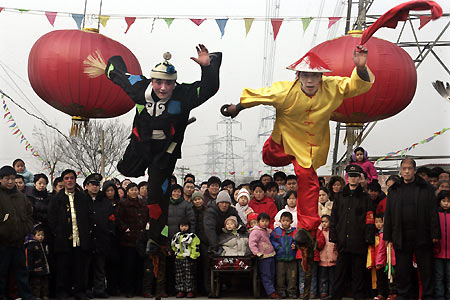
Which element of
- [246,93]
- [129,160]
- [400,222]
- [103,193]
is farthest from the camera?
[103,193]

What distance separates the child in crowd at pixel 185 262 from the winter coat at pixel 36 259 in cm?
163

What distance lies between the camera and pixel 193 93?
21.6 feet

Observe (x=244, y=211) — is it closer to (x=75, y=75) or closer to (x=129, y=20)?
(x=75, y=75)

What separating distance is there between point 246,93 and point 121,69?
143 centimetres

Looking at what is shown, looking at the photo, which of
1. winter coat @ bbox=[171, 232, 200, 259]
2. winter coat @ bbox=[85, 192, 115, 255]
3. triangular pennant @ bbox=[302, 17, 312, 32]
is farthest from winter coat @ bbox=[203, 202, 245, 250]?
triangular pennant @ bbox=[302, 17, 312, 32]

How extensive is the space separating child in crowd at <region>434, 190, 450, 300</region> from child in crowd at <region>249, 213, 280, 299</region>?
203cm

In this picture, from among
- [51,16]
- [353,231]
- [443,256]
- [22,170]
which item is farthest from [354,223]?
[51,16]

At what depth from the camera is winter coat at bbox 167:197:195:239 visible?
8.91 m

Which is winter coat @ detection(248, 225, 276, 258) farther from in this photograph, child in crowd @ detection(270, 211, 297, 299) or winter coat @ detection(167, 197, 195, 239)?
winter coat @ detection(167, 197, 195, 239)

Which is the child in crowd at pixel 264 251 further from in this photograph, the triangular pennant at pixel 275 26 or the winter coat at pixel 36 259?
the triangular pennant at pixel 275 26

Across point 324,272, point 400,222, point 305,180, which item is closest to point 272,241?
point 324,272

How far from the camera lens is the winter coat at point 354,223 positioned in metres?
8.22

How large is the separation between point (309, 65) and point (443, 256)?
2.98 m

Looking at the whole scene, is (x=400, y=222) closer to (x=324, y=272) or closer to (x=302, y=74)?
(x=324, y=272)
